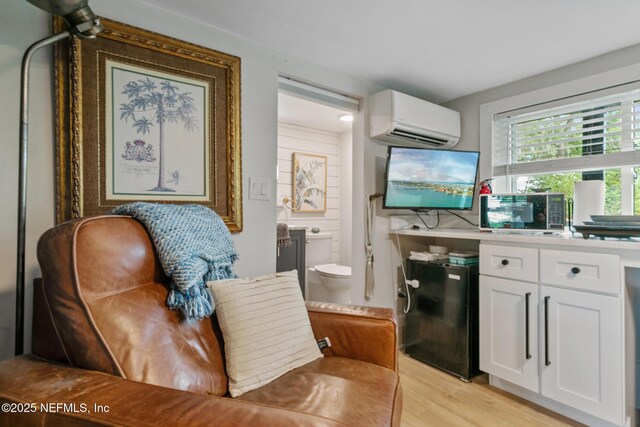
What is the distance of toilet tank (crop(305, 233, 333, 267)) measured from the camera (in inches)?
137

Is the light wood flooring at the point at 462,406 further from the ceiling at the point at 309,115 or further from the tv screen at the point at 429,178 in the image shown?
the ceiling at the point at 309,115

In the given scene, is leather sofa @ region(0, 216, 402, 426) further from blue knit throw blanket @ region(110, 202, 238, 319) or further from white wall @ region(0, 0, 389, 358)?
white wall @ region(0, 0, 389, 358)

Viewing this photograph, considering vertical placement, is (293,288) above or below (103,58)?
below

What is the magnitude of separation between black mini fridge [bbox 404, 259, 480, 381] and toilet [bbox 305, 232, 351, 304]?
73 centimetres

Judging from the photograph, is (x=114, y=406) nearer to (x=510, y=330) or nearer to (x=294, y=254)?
(x=510, y=330)

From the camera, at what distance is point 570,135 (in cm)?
221

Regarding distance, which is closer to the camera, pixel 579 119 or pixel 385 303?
pixel 579 119

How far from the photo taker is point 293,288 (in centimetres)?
138

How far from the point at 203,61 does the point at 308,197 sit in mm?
2168

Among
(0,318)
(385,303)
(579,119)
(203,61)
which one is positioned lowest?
(385,303)

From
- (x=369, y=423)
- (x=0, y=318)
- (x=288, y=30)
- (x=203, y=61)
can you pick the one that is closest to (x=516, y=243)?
(x=369, y=423)

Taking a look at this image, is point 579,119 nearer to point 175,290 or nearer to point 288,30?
point 288,30

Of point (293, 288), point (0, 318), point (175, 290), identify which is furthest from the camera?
point (293, 288)

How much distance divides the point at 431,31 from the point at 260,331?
5.63 feet
